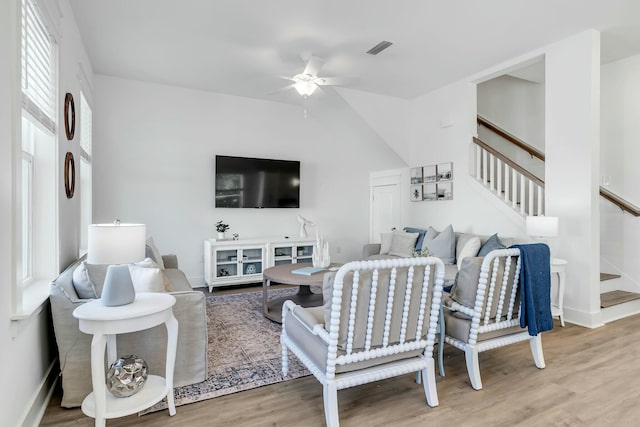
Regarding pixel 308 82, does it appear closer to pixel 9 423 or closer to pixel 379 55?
pixel 379 55

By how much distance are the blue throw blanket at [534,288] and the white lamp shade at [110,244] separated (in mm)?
2534

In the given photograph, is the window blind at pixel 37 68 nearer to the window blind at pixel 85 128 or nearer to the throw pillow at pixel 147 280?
the throw pillow at pixel 147 280

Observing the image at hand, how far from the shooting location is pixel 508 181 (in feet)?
15.1

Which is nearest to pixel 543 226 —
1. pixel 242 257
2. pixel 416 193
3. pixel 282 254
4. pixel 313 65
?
pixel 416 193

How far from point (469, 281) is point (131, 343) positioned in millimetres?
2292

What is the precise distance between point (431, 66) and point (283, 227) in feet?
10.9

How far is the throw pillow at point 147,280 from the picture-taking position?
2354 mm

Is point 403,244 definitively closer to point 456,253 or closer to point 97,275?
point 456,253

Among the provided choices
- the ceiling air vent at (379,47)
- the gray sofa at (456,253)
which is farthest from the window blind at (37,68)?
the gray sofa at (456,253)

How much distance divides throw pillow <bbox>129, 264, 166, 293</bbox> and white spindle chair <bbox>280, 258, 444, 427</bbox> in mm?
1007

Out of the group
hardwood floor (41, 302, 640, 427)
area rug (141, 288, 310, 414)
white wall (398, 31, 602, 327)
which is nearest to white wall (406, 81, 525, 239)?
white wall (398, 31, 602, 327)

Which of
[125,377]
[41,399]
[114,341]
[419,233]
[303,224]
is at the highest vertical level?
[303,224]

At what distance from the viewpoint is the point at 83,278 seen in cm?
226

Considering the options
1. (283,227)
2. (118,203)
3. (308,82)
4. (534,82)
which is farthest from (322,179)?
(534,82)
